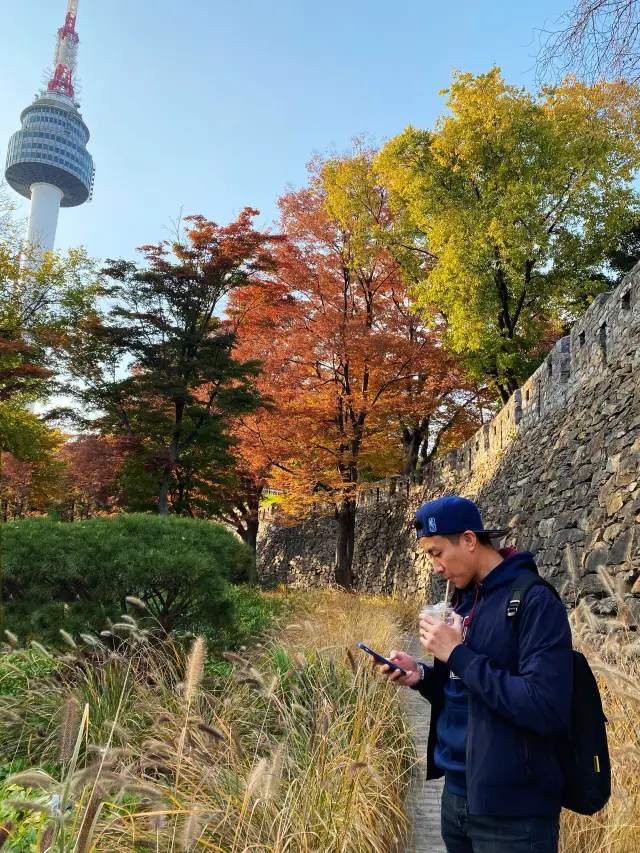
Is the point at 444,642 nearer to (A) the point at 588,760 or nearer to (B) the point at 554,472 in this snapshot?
(A) the point at 588,760

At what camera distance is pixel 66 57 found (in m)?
102

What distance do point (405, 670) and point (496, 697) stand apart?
50 centimetres

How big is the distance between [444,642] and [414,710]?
4.26 meters

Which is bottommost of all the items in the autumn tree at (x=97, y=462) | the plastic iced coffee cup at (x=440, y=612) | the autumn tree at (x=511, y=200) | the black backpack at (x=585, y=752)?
the black backpack at (x=585, y=752)

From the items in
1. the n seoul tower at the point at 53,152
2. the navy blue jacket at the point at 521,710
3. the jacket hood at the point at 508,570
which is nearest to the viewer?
the navy blue jacket at the point at 521,710

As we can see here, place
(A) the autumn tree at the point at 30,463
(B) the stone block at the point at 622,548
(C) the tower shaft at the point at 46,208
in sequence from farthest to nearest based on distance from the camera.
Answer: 1. (C) the tower shaft at the point at 46,208
2. (A) the autumn tree at the point at 30,463
3. (B) the stone block at the point at 622,548

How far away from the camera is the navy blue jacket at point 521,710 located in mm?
1495

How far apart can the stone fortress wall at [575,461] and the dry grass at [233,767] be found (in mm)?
1622

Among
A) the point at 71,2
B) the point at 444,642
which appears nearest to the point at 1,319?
the point at 444,642

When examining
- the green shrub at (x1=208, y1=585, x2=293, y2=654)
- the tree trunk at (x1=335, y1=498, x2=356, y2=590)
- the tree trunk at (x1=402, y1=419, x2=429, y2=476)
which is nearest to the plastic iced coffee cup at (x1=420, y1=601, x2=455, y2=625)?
the green shrub at (x1=208, y1=585, x2=293, y2=654)

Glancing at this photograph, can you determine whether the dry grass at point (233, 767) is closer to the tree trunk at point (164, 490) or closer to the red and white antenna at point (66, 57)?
the tree trunk at point (164, 490)

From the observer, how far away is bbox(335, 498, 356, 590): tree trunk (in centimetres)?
1750

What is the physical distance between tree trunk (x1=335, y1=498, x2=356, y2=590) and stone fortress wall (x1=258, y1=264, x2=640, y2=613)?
6.49 ft

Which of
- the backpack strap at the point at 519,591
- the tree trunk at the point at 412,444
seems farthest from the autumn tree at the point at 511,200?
the backpack strap at the point at 519,591
